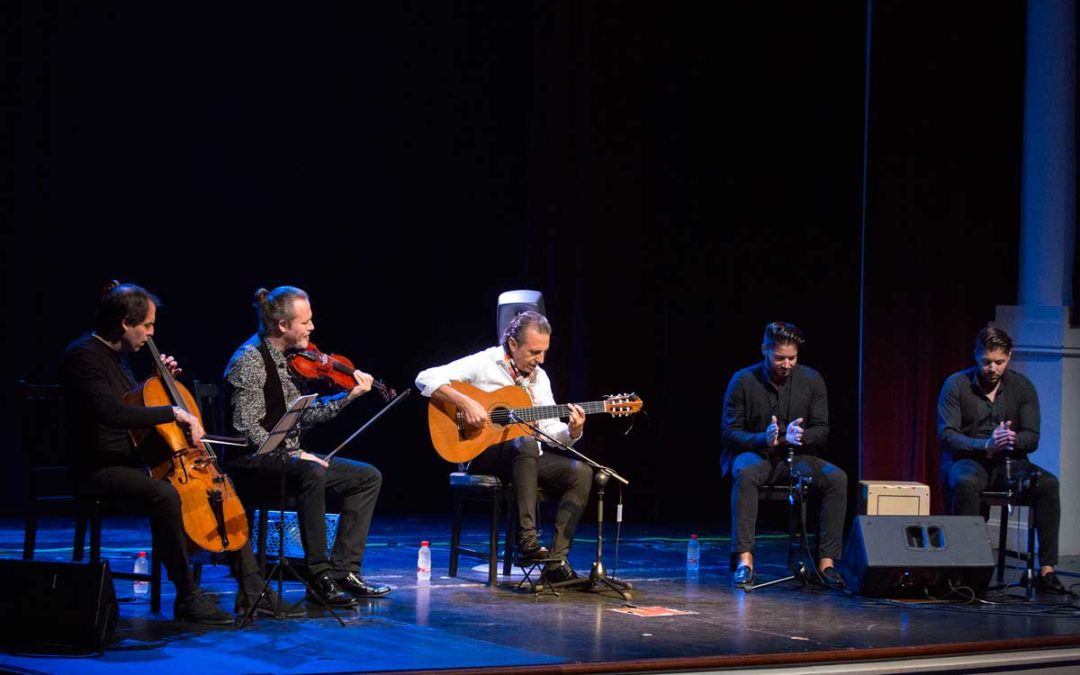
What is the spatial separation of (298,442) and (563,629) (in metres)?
1.26

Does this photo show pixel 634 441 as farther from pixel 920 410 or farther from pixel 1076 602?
pixel 1076 602

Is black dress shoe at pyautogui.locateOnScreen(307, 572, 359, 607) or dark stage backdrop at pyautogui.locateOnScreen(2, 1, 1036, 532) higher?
dark stage backdrop at pyautogui.locateOnScreen(2, 1, 1036, 532)

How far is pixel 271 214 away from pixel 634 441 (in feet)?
9.15

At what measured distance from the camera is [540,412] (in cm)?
572

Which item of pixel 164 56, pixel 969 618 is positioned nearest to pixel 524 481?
pixel 969 618

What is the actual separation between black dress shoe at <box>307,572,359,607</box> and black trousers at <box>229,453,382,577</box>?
0.03m

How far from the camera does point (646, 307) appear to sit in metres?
8.77

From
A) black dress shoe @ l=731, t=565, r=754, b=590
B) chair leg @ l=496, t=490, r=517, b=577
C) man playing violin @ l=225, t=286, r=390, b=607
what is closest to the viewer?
man playing violin @ l=225, t=286, r=390, b=607

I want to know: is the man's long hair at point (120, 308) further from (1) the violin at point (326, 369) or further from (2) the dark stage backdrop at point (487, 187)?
(2) the dark stage backdrop at point (487, 187)

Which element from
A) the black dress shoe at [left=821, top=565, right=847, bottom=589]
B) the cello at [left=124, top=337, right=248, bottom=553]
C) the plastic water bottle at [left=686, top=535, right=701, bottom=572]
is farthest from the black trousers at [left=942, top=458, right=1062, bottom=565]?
the cello at [left=124, top=337, right=248, bottom=553]

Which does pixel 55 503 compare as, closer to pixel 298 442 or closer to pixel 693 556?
pixel 298 442

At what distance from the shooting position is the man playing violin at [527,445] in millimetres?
5699

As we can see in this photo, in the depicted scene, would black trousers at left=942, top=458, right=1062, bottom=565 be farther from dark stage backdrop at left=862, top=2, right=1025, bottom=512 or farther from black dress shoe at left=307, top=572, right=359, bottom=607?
black dress shoe at left=307, top=572, right=359, bottom=607

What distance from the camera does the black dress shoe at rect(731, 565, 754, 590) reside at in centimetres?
605
